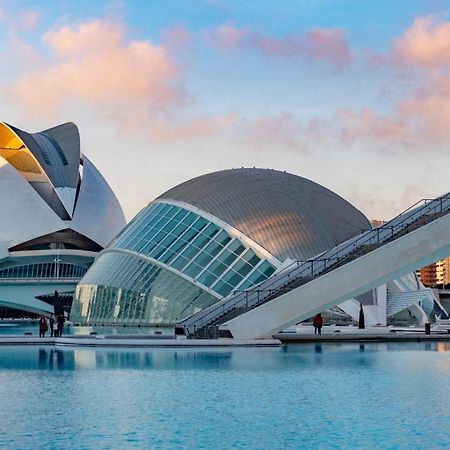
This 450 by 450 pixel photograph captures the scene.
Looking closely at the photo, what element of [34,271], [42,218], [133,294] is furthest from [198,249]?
[34,271]

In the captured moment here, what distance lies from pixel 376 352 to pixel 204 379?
8.78m

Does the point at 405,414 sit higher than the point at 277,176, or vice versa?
the point at 277,176

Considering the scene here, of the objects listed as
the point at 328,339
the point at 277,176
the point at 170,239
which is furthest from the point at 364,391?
the point at 277,176

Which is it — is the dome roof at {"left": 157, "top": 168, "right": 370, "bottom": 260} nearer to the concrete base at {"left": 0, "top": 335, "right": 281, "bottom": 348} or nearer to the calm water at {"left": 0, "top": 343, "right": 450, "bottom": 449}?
the concrete base at {"left": 0, "top": 335, "right": 281, "bottom": 348}

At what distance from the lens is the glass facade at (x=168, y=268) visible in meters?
39.0

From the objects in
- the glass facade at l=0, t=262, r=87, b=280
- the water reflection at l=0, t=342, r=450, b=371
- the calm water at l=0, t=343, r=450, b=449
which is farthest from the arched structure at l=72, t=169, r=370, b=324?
the glass facade at l=0, t=262, r=87, b=280

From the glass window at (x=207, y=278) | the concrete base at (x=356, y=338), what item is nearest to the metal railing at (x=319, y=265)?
the concrete base at (x=356, y=338)

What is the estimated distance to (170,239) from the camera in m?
42.3

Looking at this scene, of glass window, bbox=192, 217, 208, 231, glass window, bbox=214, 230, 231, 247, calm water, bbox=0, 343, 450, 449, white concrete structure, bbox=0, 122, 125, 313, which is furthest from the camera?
white concrete structure, bbox=0, 122, 125, 313

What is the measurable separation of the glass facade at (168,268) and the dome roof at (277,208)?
1112 mm

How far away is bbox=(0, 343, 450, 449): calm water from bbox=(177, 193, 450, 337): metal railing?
6180 millimetres

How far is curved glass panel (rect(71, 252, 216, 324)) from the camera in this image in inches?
1583

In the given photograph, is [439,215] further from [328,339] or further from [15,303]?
[15,303]

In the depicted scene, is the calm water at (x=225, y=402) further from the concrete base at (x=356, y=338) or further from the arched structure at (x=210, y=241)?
the arched structure at (x=210, y=241)
